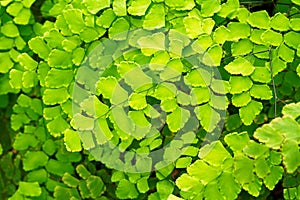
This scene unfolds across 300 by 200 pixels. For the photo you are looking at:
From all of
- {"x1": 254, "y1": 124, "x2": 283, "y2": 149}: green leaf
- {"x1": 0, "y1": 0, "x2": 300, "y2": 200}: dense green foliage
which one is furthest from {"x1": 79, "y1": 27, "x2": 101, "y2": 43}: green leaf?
{"x1": 254, "y1": 124, "x2": 283, "y2": 149}: green leaf

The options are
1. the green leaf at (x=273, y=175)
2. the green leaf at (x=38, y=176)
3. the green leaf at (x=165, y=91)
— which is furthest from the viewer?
the green leaf at (x=38, y=176)

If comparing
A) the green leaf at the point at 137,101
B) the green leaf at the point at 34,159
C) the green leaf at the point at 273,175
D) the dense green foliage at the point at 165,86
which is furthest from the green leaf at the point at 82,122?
the green leaf at the point at 273,175

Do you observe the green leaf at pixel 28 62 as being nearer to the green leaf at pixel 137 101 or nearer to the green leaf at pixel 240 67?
the green leaf at pixel 137 101

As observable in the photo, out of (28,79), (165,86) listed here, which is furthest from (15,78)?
(165,86)

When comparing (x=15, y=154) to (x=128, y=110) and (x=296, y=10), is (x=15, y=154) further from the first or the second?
(x=296, y=10)

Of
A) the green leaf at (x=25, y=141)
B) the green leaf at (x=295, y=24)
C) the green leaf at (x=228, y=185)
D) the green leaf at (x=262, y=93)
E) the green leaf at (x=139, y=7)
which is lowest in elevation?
the green leaf at (x=25, y=141)

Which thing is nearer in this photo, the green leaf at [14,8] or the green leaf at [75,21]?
the green leaf at [75,21]
